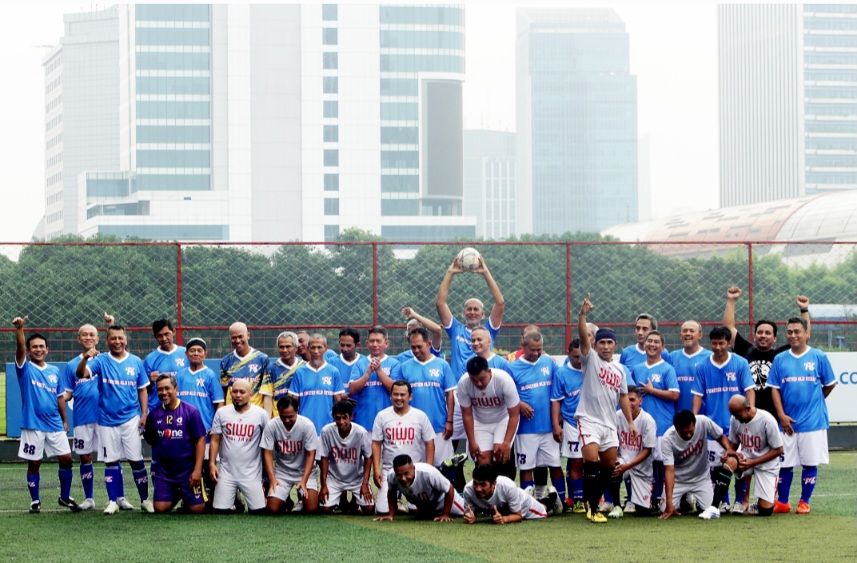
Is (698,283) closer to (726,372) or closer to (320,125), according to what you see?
(726,372)

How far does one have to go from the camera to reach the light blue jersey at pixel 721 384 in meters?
12.1

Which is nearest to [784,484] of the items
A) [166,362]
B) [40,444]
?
[166,362]

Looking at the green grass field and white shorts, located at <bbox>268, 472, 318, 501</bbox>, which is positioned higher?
white shorts, located at <bbox>268, 472, 318, 501</bbox>

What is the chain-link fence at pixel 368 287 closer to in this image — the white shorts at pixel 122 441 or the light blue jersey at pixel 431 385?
the light blue jersey at pixel 431 385

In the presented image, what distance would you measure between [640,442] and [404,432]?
2.17 meters

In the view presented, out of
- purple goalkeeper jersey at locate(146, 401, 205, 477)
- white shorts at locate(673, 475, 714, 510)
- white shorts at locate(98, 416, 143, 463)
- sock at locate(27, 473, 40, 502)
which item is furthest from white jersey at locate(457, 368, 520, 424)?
sock at locate(27, 473, 40, 502)

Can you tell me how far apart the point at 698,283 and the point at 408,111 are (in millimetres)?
103503

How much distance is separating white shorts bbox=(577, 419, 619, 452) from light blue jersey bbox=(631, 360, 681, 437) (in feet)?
3.43

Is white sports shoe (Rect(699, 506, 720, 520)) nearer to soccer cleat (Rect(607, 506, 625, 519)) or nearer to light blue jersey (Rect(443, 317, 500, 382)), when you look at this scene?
soccer cleat (Rect(607, 506, 625, 519))

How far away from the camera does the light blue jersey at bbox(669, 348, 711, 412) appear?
12305 mm

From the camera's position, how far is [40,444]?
41.1ft

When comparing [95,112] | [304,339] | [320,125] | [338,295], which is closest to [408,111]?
[320,125]

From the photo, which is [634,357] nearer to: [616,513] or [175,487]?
[616,513]

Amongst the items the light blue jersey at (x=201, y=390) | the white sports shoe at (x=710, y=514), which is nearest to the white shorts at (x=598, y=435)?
the white sports shoe at (x=710, y=514)
